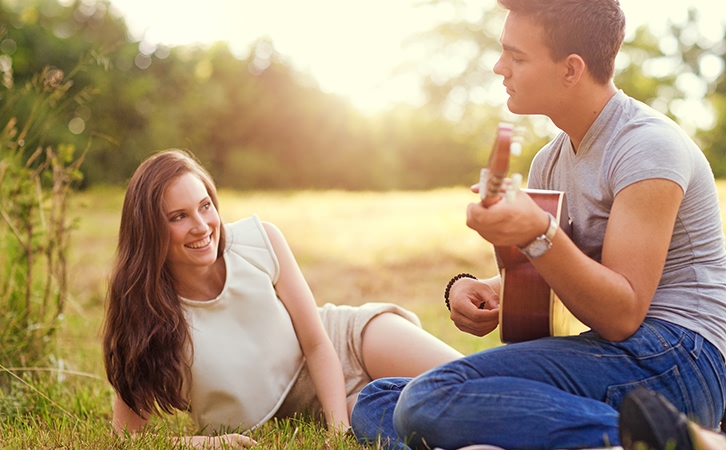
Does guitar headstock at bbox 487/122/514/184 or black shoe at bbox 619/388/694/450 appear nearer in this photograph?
black shoe at bbox 619/388/694/450

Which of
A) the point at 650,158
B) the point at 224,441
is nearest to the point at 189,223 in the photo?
the point at 224,441

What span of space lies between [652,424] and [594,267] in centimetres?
46

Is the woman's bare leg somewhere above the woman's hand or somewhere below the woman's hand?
above

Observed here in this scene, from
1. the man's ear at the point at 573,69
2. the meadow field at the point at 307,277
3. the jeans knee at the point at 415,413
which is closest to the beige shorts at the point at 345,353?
the meadow field at the point at 307,277

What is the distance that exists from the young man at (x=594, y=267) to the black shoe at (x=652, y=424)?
0.17 m

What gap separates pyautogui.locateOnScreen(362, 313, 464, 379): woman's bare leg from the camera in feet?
11.3

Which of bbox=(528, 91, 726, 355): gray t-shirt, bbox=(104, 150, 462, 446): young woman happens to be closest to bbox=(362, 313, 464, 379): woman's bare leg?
bbox=(104, 150, 462, 446): young woman

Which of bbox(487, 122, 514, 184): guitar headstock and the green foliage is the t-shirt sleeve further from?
the green foliage

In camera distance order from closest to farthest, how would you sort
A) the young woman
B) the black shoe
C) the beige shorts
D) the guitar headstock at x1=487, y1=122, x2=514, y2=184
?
the black shoe → the guitar headstock at x1=487, y1=122, x2=514, y2=184 → the young woman → the beige shorts

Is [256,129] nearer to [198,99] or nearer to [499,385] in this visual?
[198,99]

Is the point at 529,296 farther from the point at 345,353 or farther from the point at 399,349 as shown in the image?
the point at 345,353

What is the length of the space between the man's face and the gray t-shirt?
0.62 feet

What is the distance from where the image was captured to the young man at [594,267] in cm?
224

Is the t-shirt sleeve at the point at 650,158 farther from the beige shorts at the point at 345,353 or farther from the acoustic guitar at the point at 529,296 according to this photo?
the beige shorts at the point at 345,353
